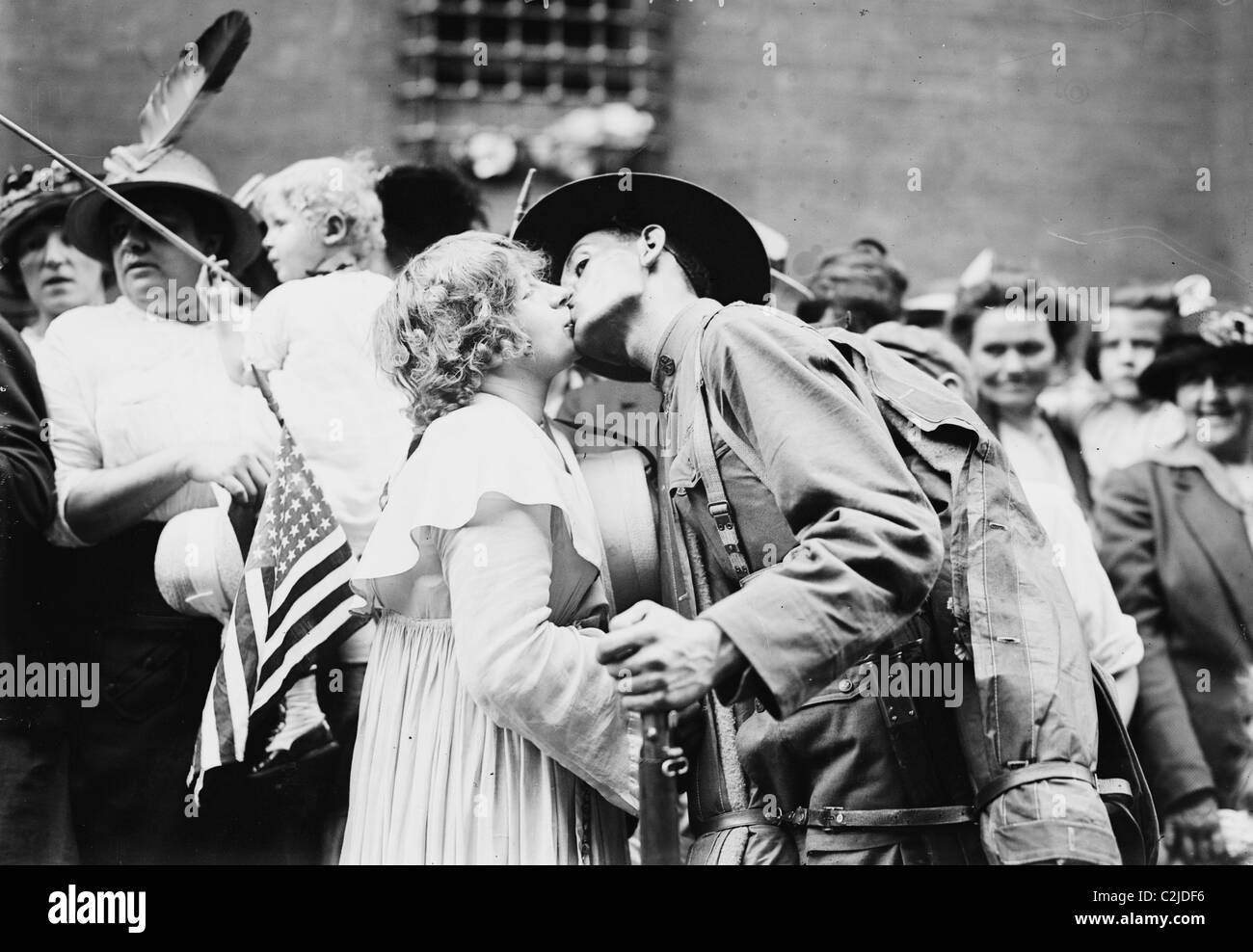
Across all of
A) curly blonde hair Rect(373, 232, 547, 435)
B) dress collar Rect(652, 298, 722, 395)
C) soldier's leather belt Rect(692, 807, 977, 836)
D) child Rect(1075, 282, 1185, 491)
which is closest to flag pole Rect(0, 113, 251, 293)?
curly blonde hair Rect(373, 232, 547, 435)

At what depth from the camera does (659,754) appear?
3.22m

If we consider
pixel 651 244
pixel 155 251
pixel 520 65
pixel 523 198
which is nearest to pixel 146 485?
pixel 155 251

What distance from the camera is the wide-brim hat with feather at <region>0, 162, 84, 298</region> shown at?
434cm

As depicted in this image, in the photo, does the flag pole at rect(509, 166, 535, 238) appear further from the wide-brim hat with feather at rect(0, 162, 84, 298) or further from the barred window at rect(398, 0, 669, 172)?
the wide-brim hat with feather at rect(0, 162, 84, 298)

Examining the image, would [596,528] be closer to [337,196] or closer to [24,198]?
[337,196]

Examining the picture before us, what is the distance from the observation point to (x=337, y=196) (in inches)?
174

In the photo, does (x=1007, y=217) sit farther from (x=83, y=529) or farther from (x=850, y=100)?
(x=83, y=529)

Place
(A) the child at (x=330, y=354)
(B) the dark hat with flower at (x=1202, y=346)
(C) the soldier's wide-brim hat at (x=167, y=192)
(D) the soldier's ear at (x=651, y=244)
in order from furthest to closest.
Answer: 1. (B) the dark hat with flower at (x=1202, y=346)
2. (C) the soldier's wide-brim hat at (x=167, y=192)
3. (A) the child at (x=330, y=354)
4. (D) the soldier's ear at (x=651, y=244)

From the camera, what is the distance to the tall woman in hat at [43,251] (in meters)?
4.34

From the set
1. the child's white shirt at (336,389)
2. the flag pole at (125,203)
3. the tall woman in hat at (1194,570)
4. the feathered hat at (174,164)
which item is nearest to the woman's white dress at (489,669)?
the child's white shirt at (336,389)

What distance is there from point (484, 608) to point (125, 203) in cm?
171

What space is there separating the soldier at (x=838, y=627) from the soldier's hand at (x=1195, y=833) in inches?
47.2

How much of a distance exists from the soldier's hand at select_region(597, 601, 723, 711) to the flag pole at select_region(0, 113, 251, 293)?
6.06 ft

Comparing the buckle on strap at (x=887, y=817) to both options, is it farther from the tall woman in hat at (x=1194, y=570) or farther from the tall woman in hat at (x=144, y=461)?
the tall woman in hat at (x=144, y=461)
